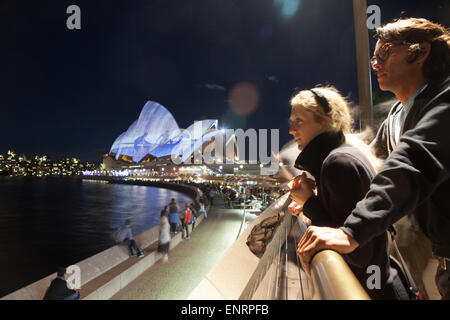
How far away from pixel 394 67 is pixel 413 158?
49cm

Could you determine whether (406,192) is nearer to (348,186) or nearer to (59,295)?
(348,186)

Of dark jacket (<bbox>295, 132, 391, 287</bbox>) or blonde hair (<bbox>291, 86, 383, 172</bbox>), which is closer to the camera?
dark jacket (<bbox>295, 132, 391, 287</bbox>)

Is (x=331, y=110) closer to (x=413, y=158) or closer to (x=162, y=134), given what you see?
(x=413, y=158)

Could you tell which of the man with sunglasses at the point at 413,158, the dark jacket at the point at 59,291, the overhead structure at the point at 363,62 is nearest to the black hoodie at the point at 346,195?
the man with sunglasses at the point at 413,158

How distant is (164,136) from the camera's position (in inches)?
2368

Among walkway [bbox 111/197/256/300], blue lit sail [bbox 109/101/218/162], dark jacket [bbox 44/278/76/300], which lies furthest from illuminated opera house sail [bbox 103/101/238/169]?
dark jacket [bbox 44/278/76/300]

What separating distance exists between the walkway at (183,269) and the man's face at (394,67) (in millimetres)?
4334

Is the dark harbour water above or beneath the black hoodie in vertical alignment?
beneath

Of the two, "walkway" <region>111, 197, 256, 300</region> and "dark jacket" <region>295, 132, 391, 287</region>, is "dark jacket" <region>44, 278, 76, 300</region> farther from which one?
"dark jacket" <region>295, 132, 391, 287</region>

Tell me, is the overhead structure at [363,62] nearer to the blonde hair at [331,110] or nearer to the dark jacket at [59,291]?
the blonde hair at [331,110]

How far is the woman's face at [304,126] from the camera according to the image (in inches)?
47.5

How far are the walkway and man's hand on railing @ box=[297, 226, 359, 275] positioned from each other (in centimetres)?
423

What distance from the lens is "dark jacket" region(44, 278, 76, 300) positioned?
4.41m

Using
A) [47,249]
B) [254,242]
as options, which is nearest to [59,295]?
[254,242]
